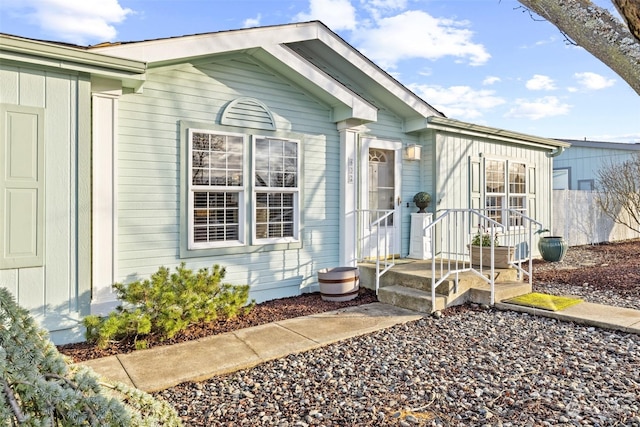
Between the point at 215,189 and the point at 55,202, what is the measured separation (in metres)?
1.73

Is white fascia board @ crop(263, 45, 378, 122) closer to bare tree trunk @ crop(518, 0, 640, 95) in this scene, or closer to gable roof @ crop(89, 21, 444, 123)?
gable roof @ crop(89, 21, 444, 123)

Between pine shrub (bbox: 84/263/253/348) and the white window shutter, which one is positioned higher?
the white window shutter

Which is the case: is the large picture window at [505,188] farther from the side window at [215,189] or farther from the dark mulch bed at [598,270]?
the side window at [215,189]

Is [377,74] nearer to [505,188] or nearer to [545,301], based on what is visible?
[545,301]

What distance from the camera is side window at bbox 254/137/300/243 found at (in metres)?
5.25

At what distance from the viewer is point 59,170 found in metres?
3.65

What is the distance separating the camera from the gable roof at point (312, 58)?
426cm

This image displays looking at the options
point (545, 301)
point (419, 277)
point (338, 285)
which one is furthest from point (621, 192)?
point (338, 285)

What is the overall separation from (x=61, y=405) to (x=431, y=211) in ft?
21.4

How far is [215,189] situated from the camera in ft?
16.0

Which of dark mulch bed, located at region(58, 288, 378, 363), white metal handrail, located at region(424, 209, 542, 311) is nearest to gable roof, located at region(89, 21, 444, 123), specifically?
white metal handrail, located at region(424, 209, 542, 311)

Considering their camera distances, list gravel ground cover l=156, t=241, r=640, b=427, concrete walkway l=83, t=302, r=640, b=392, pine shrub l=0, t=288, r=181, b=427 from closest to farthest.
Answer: pine shrub l=0, t=288, r=181, b=427 < gravel ground cover l=156, t=241, r=640, b=427 < concrete walkway l=83, t=302, r=640, b=392

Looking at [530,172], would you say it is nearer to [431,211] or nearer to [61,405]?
[431,211]

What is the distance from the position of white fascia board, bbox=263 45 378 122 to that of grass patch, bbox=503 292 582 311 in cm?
325
